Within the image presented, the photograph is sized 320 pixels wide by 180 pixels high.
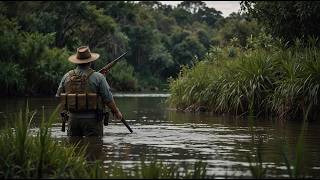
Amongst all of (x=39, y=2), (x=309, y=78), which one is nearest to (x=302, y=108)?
(x=309, y=78)

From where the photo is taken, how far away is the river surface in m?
9.46

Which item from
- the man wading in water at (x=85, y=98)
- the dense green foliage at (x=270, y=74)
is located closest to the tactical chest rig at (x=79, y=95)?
the man wading in water at (x=85, y=98)

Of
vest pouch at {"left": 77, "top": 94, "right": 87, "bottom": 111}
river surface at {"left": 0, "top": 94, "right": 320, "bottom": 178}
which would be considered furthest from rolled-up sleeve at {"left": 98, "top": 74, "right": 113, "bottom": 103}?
river surface at {"left": 0, "top": 94, "right": 320, "bottom": 178}

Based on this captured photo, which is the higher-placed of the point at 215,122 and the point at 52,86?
the point at 215,122

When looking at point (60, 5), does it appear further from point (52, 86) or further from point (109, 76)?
point (52, 86)

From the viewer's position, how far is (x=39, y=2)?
6644 centimetres

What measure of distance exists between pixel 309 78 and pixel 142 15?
7927 cm

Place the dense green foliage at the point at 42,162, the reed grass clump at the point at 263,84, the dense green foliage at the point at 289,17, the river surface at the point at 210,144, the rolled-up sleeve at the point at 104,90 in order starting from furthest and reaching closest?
the dense green foliage at the point at 289,17
the reed grass clump at the point at 263,84
the rolled-up sleeve at the point at 104,90
the river surface at the point at 210,144
the dense green foliage at the point at 42,162

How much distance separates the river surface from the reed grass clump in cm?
82

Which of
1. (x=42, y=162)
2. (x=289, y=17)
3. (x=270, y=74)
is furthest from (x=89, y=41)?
(x=42, y=162)

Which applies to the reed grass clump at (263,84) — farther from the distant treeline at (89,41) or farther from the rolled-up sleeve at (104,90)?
the rolled-up sleeve at (104,90)

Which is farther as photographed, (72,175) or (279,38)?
(279,38)

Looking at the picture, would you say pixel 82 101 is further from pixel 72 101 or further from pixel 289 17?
pixel 289 17

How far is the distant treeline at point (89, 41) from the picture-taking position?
45781mm
